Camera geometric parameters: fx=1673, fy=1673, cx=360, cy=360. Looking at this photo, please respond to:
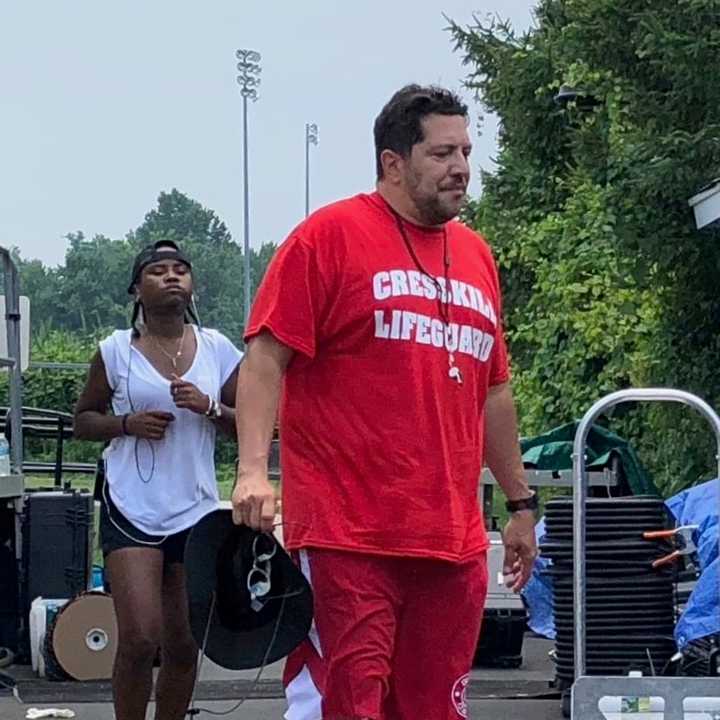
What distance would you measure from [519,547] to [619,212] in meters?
6.00

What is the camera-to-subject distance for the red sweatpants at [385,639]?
383cm

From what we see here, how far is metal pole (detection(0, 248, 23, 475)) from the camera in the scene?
8.66 m

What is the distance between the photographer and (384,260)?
3.93 metres

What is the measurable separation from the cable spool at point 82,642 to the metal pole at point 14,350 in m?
1.01

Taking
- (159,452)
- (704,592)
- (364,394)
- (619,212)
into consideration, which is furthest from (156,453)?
(619,212)

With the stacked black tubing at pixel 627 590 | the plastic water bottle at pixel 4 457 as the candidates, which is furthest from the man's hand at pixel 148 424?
the plastic water bottle at pixel 4 457

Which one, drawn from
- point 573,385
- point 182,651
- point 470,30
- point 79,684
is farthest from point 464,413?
point 470,30

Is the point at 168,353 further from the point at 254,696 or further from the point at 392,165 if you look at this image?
the point at 254,696

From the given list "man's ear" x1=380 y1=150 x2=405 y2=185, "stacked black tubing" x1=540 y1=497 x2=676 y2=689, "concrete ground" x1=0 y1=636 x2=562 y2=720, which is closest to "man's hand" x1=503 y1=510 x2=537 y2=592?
"man's ear" x1=380 y1=150 x2=405 y2=185

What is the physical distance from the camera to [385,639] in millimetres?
3885

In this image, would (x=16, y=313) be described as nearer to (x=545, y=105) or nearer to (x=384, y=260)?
(x=384, y=260)

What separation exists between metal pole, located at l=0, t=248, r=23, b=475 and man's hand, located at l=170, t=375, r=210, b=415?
334 centimetres

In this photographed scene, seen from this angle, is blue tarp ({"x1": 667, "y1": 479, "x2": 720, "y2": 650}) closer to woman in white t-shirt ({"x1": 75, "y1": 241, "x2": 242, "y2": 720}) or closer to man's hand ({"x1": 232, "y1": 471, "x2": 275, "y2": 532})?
woman in white t-shirt ({"x1": 75, "y1": 241, "x2": 242, "y2": 720})

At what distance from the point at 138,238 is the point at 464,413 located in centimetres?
5763
